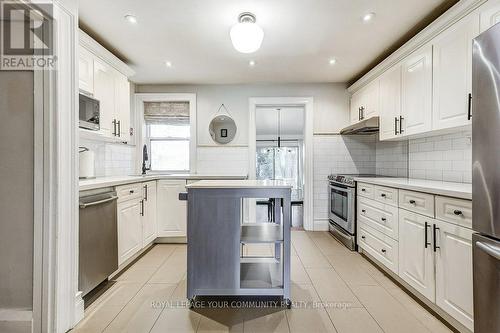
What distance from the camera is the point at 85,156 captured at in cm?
278

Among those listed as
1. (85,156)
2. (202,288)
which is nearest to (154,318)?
(202,288)

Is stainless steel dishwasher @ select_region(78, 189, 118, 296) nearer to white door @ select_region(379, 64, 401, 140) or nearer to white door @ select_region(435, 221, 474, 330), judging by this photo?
white door @ select_region(435, 221, 474, 330)

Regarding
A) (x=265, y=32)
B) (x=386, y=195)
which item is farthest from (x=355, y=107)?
(x=265, y=32)

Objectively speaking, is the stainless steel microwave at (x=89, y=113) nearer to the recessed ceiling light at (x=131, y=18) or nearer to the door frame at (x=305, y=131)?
the recessed ceiling light at (x=131, y=18)

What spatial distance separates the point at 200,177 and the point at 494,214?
2967 mm

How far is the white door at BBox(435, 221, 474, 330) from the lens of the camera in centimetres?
159

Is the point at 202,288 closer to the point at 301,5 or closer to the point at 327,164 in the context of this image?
the point at 301,5

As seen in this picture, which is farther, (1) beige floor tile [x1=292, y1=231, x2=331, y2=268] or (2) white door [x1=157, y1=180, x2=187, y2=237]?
(2) white door [x1=157, y1=180, x2=187, y2=237]

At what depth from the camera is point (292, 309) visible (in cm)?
201

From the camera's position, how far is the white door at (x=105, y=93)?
2.79 m

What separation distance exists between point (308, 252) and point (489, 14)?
2.76m

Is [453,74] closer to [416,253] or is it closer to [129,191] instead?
[416,253]

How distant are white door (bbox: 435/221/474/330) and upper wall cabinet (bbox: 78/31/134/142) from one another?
3.23 metres

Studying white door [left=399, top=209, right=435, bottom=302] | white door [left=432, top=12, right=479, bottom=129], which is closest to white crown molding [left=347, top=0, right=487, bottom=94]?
white door [left=432, top=12, right=479, bottom=129]
